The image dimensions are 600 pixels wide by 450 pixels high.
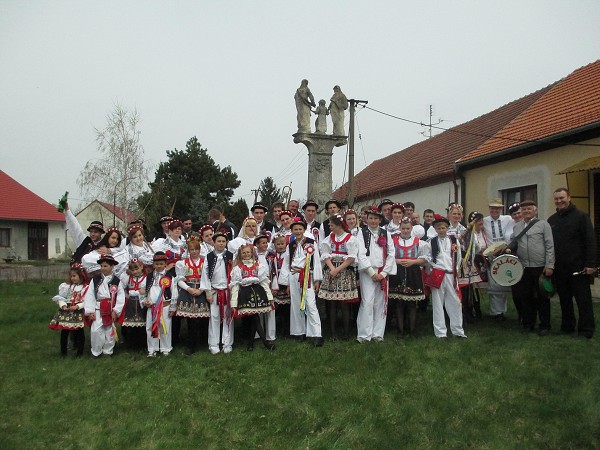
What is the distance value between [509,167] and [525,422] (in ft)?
33.8

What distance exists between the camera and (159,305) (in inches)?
266

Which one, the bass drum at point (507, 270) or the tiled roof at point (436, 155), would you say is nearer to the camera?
the bass drum at point (507, 270)

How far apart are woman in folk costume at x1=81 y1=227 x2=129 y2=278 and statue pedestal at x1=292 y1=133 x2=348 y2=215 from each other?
7410 millimetres

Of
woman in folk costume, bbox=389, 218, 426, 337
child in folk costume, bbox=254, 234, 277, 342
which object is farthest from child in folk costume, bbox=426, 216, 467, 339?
child in folk costume, bbox=254, 234, 277, 342

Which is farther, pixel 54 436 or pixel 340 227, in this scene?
pixel 340 227

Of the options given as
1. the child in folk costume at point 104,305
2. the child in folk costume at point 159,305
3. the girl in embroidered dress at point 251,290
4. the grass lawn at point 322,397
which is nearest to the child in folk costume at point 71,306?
the child in folk costume at point 104,305

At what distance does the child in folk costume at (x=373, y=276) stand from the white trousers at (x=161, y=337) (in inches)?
101

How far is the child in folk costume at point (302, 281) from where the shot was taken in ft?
22.8

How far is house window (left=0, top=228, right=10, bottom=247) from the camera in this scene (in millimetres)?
31641

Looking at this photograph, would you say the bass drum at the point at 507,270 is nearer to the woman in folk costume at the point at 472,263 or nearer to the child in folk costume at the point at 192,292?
the woman in folk costume at the point at 472,263

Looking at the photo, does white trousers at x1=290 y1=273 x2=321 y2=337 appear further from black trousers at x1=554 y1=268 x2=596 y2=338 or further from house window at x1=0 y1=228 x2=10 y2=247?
house window at x1=0 y1=228 x2=10 y2=247

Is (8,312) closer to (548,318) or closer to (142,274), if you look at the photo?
(142,274)

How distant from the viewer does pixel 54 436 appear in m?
4.73

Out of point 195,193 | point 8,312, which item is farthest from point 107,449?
point 195,193
